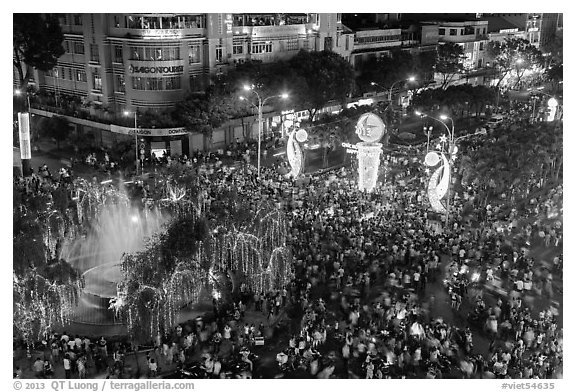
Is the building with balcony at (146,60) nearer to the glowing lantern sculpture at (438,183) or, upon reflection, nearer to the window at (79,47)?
the window at (79,47)

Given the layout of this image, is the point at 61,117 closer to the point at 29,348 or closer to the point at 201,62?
the point at 201,62

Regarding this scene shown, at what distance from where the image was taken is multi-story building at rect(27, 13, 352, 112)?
40.2m

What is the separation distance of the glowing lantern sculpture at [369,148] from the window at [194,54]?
14.4 m

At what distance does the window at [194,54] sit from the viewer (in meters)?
41.7

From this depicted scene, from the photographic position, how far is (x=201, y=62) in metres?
42.6

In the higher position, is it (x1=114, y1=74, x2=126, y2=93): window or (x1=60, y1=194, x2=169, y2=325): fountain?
(x1=114, y1=74, x2=126, y2=93): window

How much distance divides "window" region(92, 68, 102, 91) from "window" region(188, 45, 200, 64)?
6.12 metres

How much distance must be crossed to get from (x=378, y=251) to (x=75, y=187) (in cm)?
1425

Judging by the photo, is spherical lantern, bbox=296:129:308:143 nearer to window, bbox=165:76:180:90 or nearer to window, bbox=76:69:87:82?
window, bbox=165:76:180:90

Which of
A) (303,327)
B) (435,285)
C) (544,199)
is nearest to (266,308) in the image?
(303,327)

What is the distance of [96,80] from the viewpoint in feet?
143

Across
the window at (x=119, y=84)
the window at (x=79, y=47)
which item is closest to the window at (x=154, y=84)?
the window at (x=119, y=84)

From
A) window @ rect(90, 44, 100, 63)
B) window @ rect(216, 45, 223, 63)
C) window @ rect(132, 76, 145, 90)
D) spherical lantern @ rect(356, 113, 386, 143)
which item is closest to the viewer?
spherical lantern @ rect(356, 113, 386, 143)

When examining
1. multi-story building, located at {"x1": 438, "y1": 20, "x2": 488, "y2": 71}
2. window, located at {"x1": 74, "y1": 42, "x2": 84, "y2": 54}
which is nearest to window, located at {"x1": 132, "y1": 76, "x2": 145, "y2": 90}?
window, located at {"x1": 74, "y1": 42, "x2": 84, "y2": 54}
